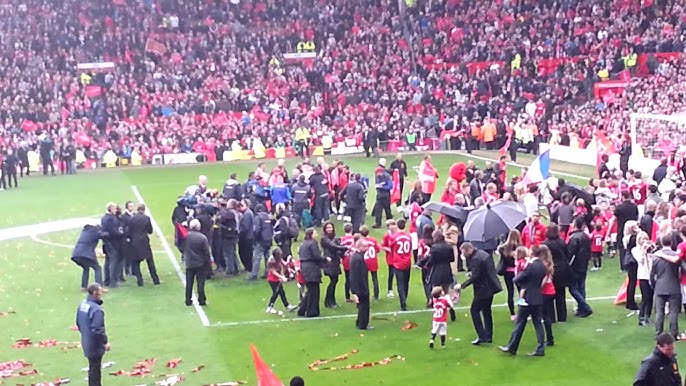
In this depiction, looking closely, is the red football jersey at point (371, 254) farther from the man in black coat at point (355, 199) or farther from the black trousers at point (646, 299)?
the man in black coat at point (355, 199)

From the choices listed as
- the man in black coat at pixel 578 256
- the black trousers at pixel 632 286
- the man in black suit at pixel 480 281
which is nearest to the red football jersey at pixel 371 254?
the man in black suit at pixel 480 281

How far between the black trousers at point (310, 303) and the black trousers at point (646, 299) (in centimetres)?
525

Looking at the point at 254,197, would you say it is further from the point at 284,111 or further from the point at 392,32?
the point at 392,32

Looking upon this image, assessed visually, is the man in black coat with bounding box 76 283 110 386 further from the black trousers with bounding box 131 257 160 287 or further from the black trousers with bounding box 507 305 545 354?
the black trousers with bounding box 131 257 160 287

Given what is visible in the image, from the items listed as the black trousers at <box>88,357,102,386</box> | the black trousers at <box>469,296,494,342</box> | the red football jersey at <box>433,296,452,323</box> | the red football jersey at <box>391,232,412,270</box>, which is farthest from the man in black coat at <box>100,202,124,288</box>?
the black trousers at <box>469,296,494,342</box>

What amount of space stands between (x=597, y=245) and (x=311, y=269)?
612 centimetres

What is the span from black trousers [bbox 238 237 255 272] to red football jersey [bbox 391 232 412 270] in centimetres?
456

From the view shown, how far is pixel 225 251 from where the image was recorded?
21719 mm

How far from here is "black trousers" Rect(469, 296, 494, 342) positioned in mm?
15938

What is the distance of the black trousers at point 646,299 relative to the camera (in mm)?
16469

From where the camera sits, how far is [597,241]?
67.5 feet

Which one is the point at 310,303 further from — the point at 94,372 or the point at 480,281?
the point at 94,372

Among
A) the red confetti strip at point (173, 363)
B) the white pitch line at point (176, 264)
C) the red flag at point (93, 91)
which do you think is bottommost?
the white pitch line at point (176, 264)

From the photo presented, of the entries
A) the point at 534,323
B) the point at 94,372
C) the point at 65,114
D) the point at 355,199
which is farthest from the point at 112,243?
the point at 65,114
